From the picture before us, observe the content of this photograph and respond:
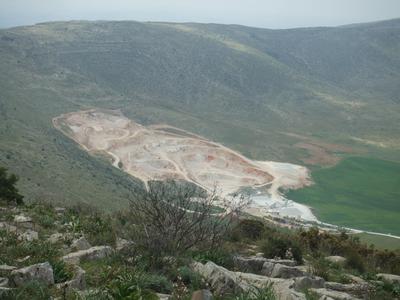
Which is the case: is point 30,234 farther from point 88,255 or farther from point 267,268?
point 267,268

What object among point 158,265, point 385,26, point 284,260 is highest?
point 385,26

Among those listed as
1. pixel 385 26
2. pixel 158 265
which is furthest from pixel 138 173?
pixel 385 26

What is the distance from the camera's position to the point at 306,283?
10812mm

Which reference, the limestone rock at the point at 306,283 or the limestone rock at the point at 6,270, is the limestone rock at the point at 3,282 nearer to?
the limestone rock at the point at 6,270

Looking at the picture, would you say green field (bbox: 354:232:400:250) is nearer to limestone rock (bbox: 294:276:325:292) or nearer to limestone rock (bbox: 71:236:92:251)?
limestone rock (bbox: 294:276:325:292)

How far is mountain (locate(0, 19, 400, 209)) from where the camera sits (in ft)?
171

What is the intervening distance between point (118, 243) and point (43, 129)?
173 feet

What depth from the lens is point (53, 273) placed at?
879 cm

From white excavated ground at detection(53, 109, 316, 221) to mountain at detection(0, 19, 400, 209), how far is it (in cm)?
355

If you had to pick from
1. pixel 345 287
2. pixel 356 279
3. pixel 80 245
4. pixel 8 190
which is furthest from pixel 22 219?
pixel 356 279

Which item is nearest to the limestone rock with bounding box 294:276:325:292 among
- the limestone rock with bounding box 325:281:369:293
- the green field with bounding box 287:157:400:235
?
the limestone rock with bounding box 325:281:369:293

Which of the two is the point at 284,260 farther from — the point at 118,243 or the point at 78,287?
the point at 78,287

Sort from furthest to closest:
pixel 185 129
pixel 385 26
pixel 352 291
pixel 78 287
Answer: pixel 385 26 → pixel 185 129 → pixel 352 291 → pixel 78 287

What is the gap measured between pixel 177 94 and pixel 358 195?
5364 centimetres
